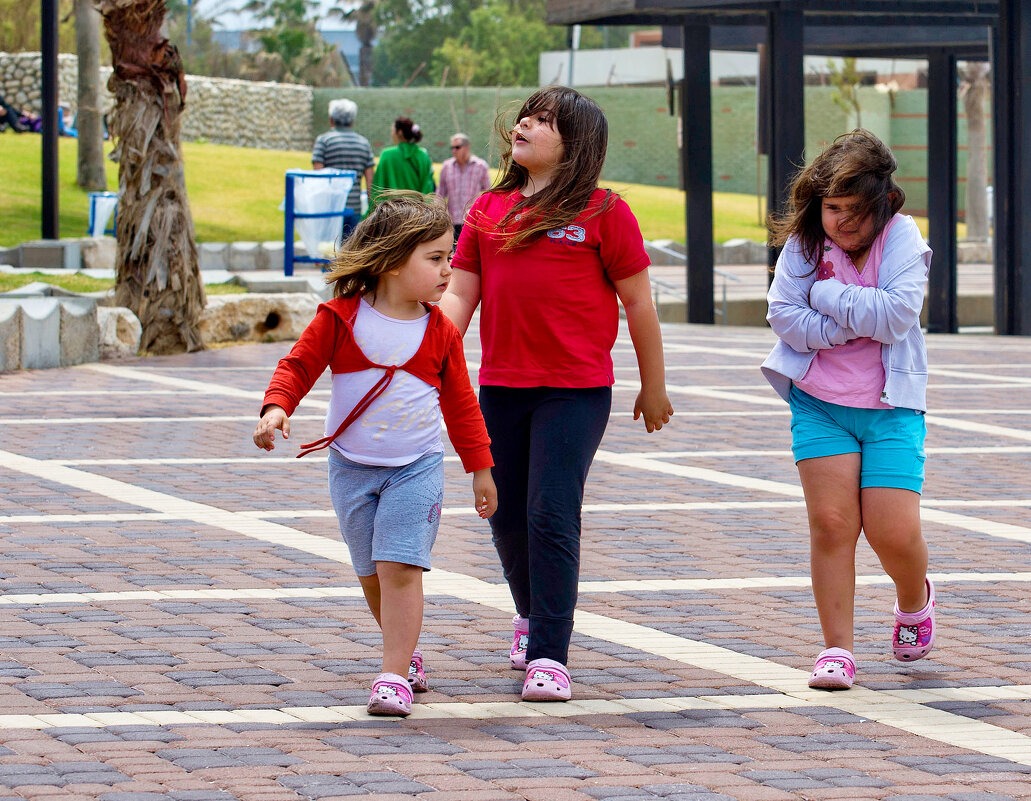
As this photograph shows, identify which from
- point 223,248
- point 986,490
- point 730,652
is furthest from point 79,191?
point 730,652

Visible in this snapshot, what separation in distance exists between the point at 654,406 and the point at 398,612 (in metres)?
0.96

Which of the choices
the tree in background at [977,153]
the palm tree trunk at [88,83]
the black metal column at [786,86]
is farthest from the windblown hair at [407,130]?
→ the tree in background at [977,153]

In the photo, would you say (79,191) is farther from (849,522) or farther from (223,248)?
(849,522)

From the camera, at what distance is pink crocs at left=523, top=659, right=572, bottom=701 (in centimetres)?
443

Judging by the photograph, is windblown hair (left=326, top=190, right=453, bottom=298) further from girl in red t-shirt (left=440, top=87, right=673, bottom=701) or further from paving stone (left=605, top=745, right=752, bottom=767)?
paving stone (left=605, top=745, right=752, bottom=767)

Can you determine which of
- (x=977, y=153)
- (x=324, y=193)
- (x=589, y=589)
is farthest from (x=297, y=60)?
(x=589, y=589)

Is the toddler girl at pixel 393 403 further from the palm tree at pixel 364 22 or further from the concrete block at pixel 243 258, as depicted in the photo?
the palm tree at pixel 364 22

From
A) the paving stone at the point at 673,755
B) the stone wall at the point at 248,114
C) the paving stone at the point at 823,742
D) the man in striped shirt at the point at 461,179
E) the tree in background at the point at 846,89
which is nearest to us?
the paving stone at the point at 673,755

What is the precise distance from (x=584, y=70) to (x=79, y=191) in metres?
29.3

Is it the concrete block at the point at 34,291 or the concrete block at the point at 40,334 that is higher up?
the concrete block at the point at 34,291

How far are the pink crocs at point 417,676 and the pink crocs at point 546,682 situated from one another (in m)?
0.29

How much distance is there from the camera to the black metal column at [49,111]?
19.1 metres

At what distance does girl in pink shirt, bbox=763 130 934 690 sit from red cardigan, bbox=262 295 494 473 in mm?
953

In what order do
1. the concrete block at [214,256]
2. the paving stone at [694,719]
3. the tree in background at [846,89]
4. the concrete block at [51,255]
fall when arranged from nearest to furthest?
the paving stone at [694,719] < the concrete block at [51,255] < the concrete block at [214,256] < the tree in background at [846,89]
